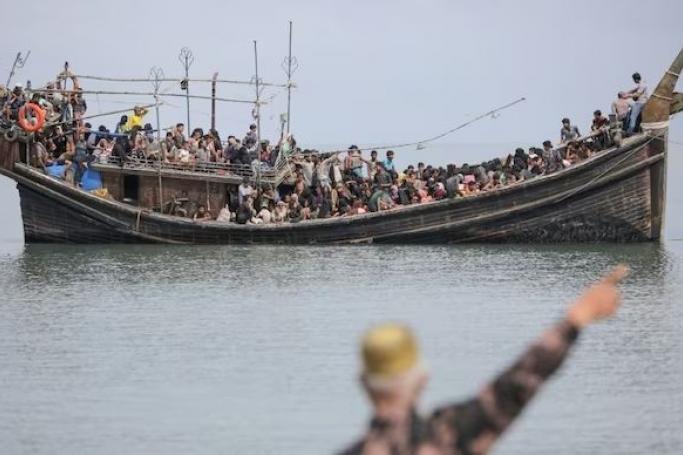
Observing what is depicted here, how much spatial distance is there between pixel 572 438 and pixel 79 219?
73.4 ft

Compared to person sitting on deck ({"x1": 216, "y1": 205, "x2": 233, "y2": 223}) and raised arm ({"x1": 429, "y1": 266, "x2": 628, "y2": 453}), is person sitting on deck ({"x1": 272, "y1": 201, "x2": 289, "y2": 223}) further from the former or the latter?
raised arm ({"x1": 429, "y1": 266, "x2": 628, "y2": 453})

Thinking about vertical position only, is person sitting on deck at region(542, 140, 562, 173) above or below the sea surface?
above

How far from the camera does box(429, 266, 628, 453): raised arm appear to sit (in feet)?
17.2

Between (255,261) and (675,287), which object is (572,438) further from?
(255,261)

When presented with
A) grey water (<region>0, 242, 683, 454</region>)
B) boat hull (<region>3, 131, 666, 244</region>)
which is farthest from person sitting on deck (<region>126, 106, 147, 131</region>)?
grey water (<region>0, 242, 683, 454</region>)

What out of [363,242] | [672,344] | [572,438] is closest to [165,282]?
[363,242]

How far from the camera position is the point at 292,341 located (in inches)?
910

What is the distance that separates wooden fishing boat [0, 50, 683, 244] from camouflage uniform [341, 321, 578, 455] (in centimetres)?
2916

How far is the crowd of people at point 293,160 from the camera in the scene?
3531cm

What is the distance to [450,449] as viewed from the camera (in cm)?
530

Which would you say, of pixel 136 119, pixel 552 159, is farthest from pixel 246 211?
pixel 552 159

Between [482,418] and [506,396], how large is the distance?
0.10m

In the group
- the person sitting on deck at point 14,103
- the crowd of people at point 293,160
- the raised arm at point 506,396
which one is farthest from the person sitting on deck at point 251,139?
the raised arm at point 506,396

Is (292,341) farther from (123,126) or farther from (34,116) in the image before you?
(123,126)
